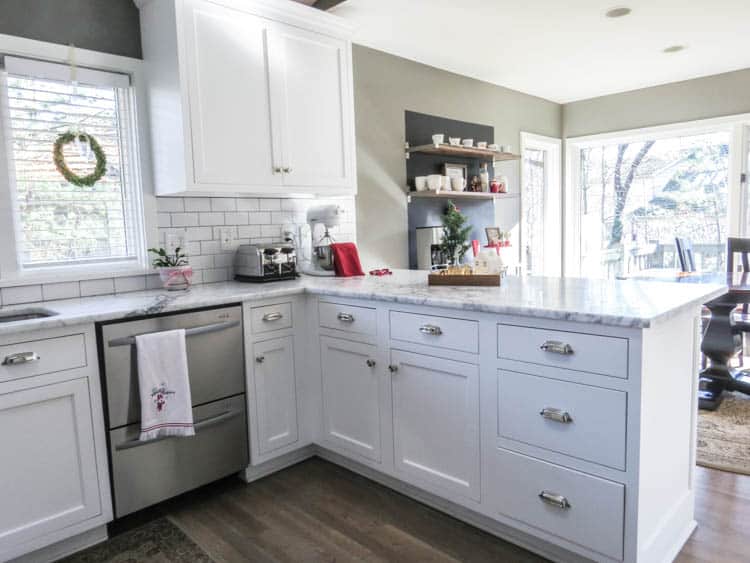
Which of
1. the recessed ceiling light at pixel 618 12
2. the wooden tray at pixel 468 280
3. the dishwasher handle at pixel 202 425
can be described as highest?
the recessed ceiling light at pixel 618 12

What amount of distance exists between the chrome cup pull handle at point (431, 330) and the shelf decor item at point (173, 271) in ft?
4.18

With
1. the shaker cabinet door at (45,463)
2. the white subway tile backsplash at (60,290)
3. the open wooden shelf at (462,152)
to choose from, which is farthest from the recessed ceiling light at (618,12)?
the shaker cabinet door at (45,463)

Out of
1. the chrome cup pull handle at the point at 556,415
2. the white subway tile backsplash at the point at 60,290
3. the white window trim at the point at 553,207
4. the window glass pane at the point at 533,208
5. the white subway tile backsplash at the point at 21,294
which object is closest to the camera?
the chrome cup pull handle at the point at 556,415

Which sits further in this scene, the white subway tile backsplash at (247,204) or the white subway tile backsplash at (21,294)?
the white subway tile backsplash at (247,204)

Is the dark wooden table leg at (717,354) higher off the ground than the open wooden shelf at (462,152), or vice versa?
the open wooden shelf at (462,152)

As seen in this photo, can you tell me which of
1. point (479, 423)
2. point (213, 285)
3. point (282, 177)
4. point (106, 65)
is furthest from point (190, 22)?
point (479, 423)

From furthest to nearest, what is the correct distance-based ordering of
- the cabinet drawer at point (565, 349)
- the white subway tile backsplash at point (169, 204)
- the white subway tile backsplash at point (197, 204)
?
the white subway tile backsplash at point (197, 204)
the white subway tile backsplash at point (169, 204)
the cabinet drawer at point (565, 349)

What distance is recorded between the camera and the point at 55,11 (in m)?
2.45

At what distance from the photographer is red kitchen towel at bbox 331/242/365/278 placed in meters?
3.11

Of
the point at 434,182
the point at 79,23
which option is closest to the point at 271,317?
the point at 79,23

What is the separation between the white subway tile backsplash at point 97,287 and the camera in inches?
101

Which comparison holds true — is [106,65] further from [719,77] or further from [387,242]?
[719,77]

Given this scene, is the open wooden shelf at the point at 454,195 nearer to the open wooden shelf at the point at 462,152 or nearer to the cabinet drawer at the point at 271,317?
the open wooden shelf at the point at 462,152

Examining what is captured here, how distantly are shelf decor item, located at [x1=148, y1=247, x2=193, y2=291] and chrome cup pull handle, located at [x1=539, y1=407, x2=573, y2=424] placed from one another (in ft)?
5.96
